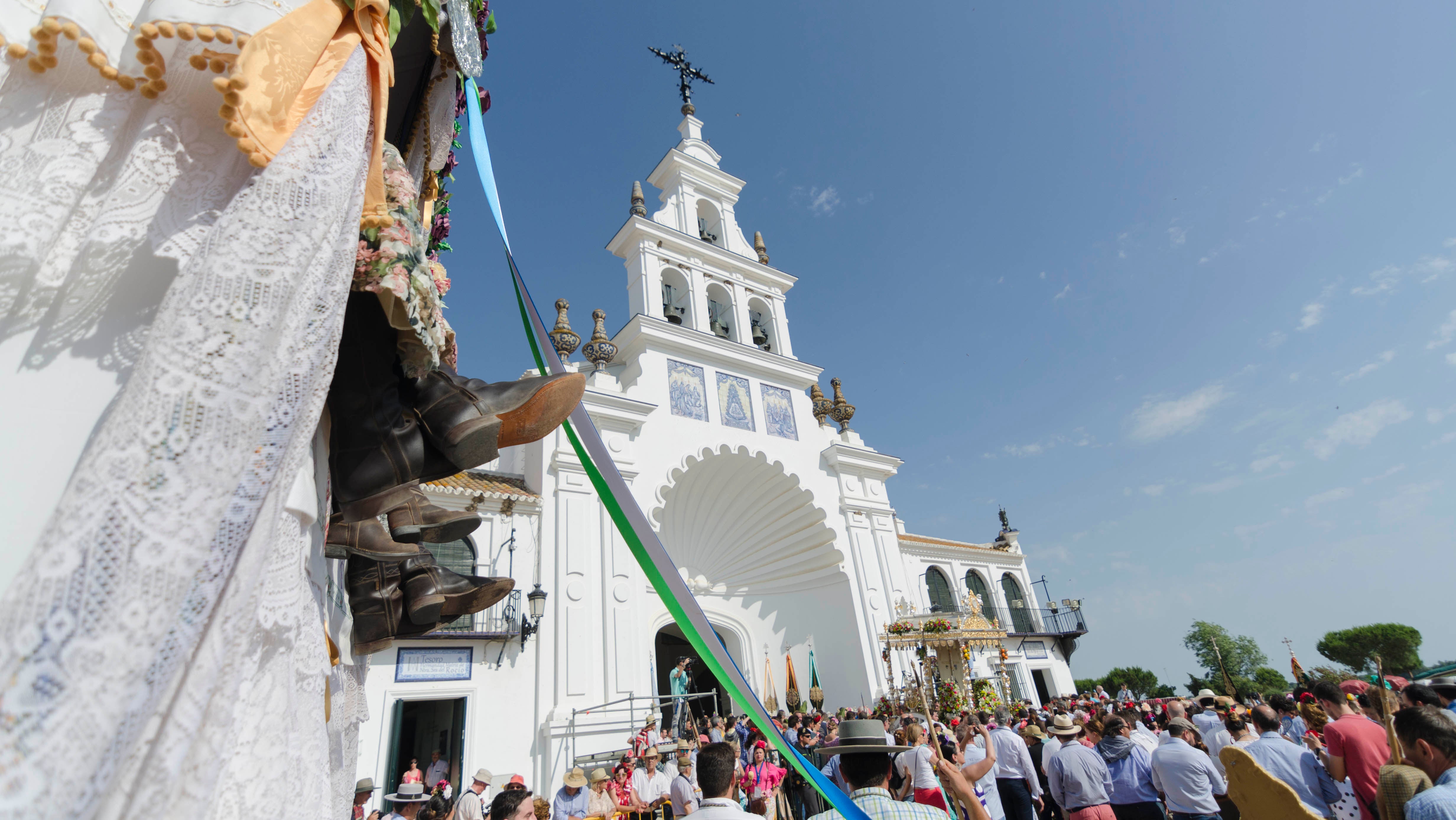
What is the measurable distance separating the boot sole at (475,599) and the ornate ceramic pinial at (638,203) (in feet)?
43.7

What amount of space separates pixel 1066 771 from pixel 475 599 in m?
4.34

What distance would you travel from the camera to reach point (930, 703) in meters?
11.2

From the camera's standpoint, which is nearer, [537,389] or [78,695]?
[78,695]

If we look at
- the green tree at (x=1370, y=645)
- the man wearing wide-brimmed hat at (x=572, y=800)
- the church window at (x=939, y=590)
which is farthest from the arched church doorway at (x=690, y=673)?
the green tree at (x=1370, y=645)

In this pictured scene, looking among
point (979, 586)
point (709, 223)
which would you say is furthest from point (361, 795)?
point (979, 586)

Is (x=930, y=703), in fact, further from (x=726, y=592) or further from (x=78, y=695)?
(x=78, y=695)

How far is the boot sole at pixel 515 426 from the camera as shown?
4.82 ft

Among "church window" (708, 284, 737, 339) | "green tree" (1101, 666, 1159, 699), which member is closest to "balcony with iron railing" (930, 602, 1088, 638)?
"church window" (708, 284, 737, 339)

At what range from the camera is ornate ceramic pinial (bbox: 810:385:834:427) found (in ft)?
49.3

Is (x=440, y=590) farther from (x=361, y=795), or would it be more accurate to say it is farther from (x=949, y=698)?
(x=949, y=698)

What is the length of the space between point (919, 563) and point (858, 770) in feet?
50.1

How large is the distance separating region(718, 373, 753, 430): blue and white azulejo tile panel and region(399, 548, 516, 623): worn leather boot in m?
11.3

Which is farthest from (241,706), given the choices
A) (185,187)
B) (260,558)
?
(185,187)

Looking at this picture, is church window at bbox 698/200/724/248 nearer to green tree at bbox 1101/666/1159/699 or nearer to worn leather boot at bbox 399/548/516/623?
worn leather boot at bbox 399/548/516/623
